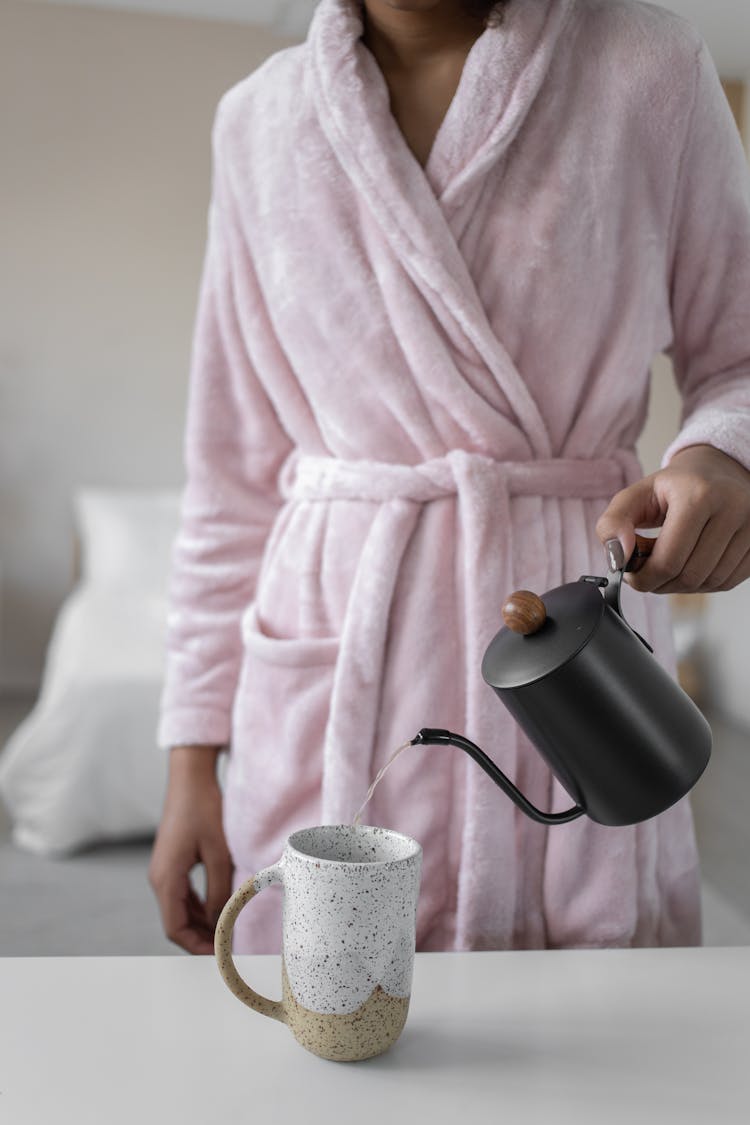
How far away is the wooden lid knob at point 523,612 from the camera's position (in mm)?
561

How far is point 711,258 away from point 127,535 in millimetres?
2726

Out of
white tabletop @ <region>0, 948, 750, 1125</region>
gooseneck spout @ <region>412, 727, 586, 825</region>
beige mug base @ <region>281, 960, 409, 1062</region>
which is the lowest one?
white tabletop @ <region>0, 948, 750, 1125</region>

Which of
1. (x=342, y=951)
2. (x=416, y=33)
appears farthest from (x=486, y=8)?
(x=342, y=951)

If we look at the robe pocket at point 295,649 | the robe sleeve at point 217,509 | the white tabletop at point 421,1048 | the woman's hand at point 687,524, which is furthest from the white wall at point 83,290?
the white tabletop at point 421,1048

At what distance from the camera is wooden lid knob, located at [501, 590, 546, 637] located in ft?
1.84

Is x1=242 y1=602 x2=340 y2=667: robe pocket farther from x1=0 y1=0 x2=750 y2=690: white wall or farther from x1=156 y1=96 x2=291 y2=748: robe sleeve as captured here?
x1=0 y1=0 x2=750 y2=690: white wall

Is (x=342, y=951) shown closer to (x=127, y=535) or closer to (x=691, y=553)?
(x=691, y=553)

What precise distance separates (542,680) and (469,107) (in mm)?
442

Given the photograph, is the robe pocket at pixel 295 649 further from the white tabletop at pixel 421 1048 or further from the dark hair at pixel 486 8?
the dark hair at pixel 486 8

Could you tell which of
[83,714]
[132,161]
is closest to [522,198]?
[83,714]

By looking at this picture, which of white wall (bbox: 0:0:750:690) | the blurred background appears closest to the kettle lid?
the blurred background

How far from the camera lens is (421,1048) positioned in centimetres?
58

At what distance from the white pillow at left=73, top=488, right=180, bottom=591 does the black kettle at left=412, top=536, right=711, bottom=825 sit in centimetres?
283

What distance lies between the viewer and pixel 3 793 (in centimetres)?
253
